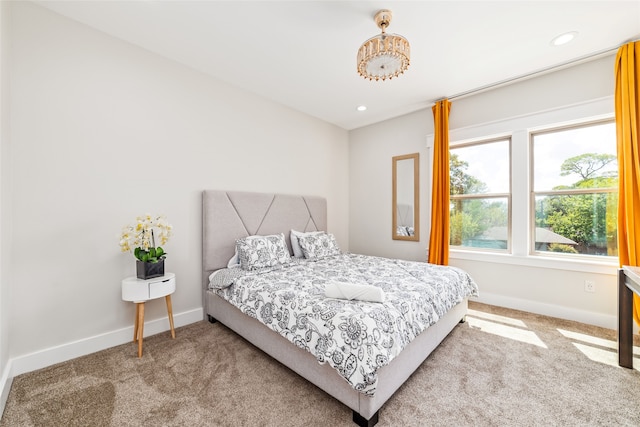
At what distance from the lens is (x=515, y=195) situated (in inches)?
125

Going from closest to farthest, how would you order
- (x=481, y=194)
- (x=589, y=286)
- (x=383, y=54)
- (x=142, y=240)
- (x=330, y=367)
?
1. (x=330, y=367)
2. (x=383, y=54)
3. (x=142, y=240)
4. (x=589, y=286)
5. (x=481, y=194)

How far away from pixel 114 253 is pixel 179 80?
6.18 feet

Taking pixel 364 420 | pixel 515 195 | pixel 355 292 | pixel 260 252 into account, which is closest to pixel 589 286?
pixel 515 195

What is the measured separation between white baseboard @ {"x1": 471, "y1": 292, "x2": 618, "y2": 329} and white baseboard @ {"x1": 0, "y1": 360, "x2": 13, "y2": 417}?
14.7 ft

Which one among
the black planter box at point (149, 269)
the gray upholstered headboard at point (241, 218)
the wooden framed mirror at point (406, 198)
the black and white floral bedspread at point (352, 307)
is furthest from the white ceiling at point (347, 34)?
the black and white floral bedspread at point (352, 307)

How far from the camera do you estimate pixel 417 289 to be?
202cm

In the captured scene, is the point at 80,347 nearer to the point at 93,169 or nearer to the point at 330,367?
the point at 93,169

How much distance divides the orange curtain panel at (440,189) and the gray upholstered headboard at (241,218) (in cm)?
182

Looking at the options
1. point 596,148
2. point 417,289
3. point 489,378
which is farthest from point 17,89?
point 596,148

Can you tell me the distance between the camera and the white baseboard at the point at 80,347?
190cm

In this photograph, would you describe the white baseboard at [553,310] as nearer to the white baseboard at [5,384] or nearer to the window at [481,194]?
the window at [481,194]

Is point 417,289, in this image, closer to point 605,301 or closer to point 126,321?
point 605,301

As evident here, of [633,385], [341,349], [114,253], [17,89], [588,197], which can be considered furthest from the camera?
[588,197]

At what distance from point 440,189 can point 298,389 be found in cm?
304
